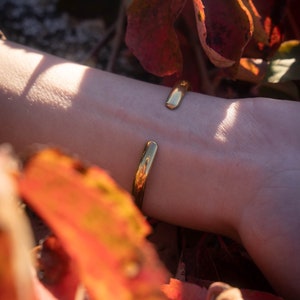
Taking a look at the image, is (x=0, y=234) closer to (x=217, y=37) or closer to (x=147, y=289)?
(x=147, y=289)

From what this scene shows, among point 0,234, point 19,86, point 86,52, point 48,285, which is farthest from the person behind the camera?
point 86,52

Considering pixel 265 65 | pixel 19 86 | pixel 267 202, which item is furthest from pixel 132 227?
pixel 265 65

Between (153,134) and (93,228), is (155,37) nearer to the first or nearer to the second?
(153,134)

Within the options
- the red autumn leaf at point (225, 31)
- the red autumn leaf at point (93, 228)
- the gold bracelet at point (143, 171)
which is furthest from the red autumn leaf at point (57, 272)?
the red autumn leaf at point (225, 31)

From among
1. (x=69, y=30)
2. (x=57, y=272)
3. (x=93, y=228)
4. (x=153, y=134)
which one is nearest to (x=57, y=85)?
(x=153, y=134)

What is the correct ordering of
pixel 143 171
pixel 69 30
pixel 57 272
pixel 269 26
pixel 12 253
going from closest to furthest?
pixel 12 253
pixel 57 272
pixel 143 171
pixel 269 26
pixel 69 30

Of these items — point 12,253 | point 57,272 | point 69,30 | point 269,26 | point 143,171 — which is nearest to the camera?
point 12,253
